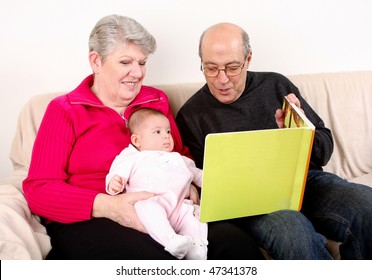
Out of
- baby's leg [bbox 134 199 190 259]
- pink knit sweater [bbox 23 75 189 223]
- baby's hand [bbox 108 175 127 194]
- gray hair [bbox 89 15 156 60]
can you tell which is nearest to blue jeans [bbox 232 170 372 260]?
baby's leg [bbox 134 199 190 259]

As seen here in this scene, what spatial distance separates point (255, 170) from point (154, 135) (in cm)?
43

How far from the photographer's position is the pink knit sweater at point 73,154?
1438 mm

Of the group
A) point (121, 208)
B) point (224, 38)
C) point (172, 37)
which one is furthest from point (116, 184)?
point (172, 37)

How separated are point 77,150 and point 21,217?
12.3 inches

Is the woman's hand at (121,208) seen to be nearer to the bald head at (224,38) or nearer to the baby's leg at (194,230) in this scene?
the baby's leg at (194,230)

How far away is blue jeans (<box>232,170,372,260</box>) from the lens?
1313 millimetres

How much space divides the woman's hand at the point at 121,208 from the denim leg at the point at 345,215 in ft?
2.09

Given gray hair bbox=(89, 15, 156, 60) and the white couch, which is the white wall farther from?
gray hair bbox=(89, 15, 156, 60)

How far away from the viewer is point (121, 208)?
1377 mm

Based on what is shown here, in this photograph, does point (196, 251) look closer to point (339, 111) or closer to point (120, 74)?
point (120, 74)

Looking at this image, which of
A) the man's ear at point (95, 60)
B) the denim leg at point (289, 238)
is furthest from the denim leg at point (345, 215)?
the man's ear at point (95, 60)

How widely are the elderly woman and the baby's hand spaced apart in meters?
0.02
